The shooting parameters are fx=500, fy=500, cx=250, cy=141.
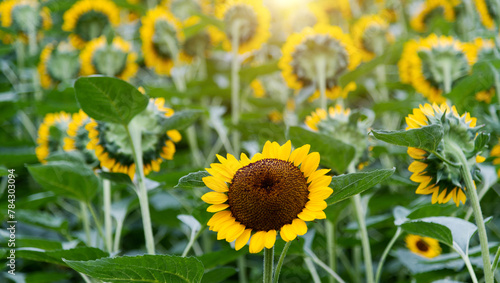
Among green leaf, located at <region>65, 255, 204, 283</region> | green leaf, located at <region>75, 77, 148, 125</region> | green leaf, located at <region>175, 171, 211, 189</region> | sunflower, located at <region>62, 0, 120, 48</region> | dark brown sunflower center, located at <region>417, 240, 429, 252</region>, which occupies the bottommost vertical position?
dark brown sunflower center, located at <region>417, 240, 429, 252</region>

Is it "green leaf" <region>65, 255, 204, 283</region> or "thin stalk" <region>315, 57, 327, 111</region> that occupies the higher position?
"thin stalk" <region>315, 57, 327, 111</region>

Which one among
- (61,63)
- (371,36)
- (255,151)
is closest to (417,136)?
(255,151)

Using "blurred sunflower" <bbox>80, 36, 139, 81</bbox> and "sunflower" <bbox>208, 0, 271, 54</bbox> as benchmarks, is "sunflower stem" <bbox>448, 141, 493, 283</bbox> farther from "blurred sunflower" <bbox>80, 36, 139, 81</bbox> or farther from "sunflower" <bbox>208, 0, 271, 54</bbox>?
"blurred sunflower" <bbox>80, 36, 139, 81</bbox>

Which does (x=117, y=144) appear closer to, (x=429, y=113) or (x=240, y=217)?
(x=240, y=217)

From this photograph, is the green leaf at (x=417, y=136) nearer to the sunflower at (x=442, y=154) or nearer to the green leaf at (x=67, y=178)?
the sunflower at (x=442, y=154)

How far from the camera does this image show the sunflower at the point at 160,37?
80.0 inches

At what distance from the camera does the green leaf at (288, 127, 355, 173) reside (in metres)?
1.04

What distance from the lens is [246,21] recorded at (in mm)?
1947

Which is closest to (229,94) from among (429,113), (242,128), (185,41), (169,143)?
(185,41)

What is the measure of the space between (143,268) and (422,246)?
3.35 feet

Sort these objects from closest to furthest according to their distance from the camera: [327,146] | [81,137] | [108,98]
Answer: [108,98] < [327,146] < [81,137]

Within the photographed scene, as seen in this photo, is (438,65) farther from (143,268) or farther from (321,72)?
(143,268)

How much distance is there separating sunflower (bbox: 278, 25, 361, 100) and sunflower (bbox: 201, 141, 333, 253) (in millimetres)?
880

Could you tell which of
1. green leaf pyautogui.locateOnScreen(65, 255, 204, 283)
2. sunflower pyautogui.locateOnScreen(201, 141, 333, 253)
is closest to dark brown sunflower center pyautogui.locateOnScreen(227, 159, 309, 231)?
sunflower pyautogui.locateOnScreen(201, 141, 333, 253)
